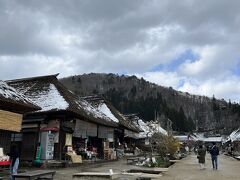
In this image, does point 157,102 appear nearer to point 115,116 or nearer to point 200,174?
point 115,116

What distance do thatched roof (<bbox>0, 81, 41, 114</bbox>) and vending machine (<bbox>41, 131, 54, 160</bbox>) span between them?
3.51 metres

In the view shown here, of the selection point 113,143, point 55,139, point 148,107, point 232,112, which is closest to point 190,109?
point 232,112

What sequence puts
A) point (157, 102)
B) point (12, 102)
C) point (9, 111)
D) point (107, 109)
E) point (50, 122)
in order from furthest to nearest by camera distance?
1. point (157, 102)
2. point (107, 109)
3. point (50, 122)
4. point (9, 111)
5. point (12, 102)

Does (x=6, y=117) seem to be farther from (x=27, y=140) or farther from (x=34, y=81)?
(x=34, y=81)

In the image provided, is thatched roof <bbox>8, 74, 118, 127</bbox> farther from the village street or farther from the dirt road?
the dirt road

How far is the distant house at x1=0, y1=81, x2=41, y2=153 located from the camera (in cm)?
1689

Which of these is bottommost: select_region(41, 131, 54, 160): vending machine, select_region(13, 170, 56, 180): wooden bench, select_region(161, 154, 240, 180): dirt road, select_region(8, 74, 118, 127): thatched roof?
select_region(161, 154, 240, 180): dirt road

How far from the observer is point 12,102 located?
16.7 meters

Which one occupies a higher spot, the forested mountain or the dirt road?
the forested mountain

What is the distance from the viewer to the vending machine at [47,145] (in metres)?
21.5

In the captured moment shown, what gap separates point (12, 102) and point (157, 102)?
4257 inches

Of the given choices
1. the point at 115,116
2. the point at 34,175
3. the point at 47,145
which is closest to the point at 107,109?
the point at 115,116

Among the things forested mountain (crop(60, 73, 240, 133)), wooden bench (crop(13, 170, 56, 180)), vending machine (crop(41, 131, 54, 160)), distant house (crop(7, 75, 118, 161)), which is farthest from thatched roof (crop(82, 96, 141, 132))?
forested mountain (crop(60, 73, 240, 133))

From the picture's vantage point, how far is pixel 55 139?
22578mm
